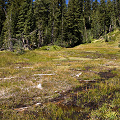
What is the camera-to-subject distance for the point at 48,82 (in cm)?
805

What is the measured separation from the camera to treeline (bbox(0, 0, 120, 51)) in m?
40.2

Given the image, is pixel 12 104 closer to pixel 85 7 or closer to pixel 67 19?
pixel 67 19

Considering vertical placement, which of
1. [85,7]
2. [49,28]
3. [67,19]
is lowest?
[49,28]

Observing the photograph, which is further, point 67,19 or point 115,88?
point 67,19

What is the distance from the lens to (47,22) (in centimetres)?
5525

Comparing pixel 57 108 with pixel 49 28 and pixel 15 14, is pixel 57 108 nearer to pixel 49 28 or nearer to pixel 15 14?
pixel 15 14

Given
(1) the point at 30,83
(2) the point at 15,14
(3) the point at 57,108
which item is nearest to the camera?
(3) the point at 57,108

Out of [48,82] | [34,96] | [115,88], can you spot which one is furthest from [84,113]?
[48,82]

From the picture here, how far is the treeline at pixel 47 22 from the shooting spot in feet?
132

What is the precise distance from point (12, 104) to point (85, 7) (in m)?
81.0

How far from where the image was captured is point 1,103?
17.6ft

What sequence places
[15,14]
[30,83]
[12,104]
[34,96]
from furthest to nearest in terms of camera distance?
[15,14]
[30,83]
[34,96]
[12,104]

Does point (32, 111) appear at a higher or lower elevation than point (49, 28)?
lower

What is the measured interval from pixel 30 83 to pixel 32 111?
3176mm
